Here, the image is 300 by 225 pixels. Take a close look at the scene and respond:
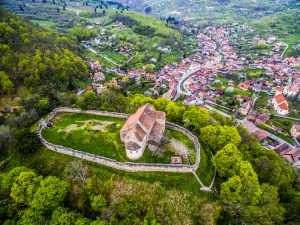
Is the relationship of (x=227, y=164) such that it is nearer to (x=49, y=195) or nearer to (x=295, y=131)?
(x=49, y=195)

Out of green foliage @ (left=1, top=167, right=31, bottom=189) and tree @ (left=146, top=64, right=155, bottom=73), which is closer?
green foliage @ (left=1, top=167, right=31, bottom=189)

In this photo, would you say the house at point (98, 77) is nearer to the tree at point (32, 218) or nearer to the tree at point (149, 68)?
the tree at point (149, 68)

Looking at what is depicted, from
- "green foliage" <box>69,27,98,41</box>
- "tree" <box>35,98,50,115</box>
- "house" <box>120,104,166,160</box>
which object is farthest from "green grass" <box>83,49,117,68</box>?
"house" <box>120,104,166,160</box>

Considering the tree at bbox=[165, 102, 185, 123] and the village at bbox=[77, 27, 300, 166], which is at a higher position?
the tree at bbox=[165, 102, 185, 123]

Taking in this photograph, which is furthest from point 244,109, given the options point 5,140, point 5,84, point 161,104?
point 5,84

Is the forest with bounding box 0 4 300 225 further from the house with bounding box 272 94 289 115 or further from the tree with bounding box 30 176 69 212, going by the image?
the house with bounding box 272 94 289 115

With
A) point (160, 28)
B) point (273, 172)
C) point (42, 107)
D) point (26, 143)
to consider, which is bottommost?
point (160, 28)

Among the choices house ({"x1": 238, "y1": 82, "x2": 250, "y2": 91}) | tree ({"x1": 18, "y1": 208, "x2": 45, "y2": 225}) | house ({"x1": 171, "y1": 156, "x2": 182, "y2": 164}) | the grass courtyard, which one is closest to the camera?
tree ({"x1": 18, "y1": 208, "x2": 45, "y2": 225})
